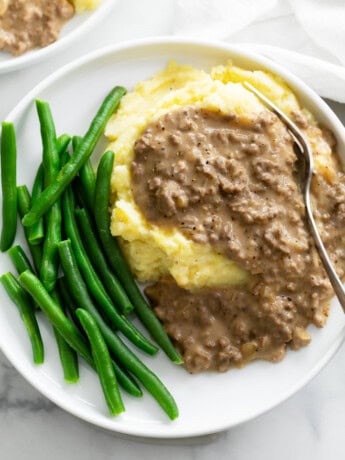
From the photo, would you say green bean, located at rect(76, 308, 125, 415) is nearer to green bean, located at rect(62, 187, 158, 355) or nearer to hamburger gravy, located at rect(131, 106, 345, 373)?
green bean, located at rect(62, 187, 158, 355)

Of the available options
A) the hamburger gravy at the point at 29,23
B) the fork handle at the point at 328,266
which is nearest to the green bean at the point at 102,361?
the fork handle at the point at 328,266

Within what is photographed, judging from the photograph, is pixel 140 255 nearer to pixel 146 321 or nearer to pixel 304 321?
pixel 146 321

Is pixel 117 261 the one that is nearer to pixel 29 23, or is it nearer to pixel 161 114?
pixel 161 114

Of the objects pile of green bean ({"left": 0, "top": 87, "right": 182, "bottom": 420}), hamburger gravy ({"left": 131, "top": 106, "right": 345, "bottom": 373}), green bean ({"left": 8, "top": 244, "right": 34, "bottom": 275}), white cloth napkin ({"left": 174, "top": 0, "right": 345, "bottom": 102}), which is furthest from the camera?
white cloth napkin ({"left": 174, "top": 0, "right": 345, "bottom": 102})

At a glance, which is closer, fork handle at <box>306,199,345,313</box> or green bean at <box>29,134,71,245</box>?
fork handle at <box>306,199,345,313</box>

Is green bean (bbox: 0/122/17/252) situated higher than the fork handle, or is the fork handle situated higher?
green bean (bbox: 0/122/17/252)

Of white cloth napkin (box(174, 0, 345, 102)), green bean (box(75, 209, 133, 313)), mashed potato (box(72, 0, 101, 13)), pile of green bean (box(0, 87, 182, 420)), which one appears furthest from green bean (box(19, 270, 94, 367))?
white cloth napkin (box(174, 0, 345, 102))

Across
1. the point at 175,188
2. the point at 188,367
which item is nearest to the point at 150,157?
the point at 175,188
